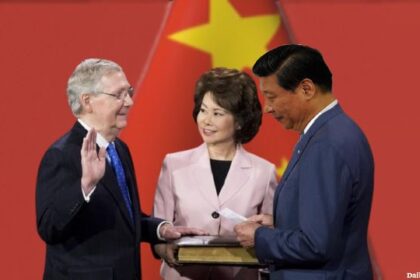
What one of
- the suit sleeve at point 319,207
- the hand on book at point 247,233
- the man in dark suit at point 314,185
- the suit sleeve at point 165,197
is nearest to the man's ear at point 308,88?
the man in dark suit at point 314,185

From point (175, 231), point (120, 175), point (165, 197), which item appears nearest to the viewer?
point (120, 175)

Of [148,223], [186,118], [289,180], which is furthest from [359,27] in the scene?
[289,180]

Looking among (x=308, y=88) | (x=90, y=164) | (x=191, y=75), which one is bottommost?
(x=90, y=164)

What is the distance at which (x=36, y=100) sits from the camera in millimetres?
3334

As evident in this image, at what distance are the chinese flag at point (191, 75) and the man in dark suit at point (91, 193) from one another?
47 cm

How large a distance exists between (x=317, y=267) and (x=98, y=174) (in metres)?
0.50

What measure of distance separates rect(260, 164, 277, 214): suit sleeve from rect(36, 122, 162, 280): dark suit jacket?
44 centimetres

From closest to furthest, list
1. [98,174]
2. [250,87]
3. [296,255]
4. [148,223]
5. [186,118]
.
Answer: [296,255]
[98,174]
[148,223]
[250,87]
[186,118]

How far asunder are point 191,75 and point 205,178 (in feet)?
1.19

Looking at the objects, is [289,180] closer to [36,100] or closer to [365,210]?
[365,210]

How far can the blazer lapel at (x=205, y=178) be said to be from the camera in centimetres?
222

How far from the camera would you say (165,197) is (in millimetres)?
2213

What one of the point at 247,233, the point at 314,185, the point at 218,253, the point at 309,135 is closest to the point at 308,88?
the point at 309,135

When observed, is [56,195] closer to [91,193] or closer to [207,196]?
[91,193]
